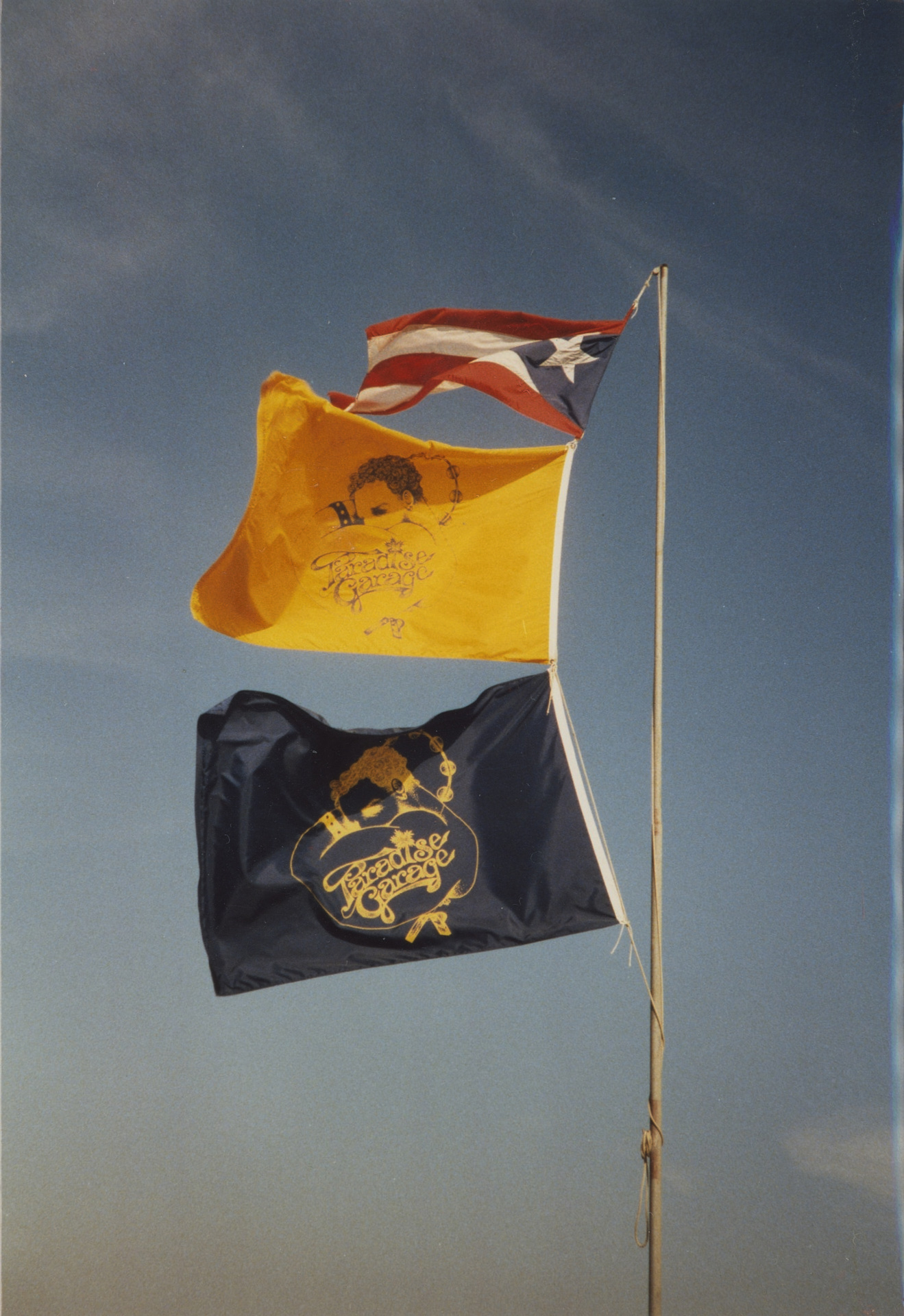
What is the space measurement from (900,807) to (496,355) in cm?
Result: 679

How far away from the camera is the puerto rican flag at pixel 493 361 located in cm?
1405

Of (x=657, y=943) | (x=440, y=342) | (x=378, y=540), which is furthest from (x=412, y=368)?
(x=657, y=943)

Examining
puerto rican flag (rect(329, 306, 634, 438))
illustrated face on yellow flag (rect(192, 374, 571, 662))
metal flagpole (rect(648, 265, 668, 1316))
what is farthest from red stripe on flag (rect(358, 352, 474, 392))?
metal flagpole (rect(648, 265, 668, 1316))

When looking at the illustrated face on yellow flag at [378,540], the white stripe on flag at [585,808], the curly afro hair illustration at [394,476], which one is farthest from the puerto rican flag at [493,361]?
the white stripe on flag at [585,808]

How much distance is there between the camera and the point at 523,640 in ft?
43.6

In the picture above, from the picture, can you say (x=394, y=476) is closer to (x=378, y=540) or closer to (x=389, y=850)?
Answer: (x=378, y=540)

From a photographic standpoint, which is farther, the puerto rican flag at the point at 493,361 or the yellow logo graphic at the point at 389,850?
the puerto rican flag at the point at 493,361

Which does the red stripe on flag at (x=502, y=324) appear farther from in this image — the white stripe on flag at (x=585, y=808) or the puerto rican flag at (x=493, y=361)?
the white stripe on flag at (x=585, y=808)

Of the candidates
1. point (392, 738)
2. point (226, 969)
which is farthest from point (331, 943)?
point (392, 738)

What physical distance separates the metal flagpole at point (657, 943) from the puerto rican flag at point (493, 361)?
4.20ft

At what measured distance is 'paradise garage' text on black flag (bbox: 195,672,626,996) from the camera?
12.7 meters

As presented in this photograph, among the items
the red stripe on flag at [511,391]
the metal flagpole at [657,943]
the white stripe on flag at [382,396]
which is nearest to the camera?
the metal flagpole at [657,943]

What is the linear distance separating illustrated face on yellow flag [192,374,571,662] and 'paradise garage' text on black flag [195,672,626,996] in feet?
2.90

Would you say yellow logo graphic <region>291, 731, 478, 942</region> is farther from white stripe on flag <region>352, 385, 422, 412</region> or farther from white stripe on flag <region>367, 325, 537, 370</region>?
white stripe on flag <region>367, 325, 537, 370</region>
